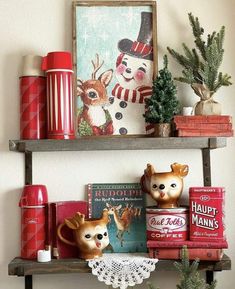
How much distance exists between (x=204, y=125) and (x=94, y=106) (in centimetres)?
41

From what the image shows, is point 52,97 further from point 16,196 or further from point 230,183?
point 230,183

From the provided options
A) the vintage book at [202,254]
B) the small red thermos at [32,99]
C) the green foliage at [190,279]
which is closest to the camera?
the green foliage at [190,279]

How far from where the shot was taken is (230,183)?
75.9 inches

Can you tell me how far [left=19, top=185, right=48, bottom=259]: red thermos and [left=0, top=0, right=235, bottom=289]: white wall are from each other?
0.09 m

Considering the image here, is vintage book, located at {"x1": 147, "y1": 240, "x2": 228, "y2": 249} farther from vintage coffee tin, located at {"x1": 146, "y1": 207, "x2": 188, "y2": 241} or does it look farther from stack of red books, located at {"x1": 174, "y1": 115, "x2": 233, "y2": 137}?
stack of red books, located at {"x1": 174, "y1": 115, "x2": 233, "y2": 137}

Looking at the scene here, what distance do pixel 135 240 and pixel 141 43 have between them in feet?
2.39

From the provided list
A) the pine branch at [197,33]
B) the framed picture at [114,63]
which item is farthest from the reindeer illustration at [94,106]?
the pine branch at [197,33]

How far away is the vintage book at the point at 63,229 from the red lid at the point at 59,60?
1.58 ft

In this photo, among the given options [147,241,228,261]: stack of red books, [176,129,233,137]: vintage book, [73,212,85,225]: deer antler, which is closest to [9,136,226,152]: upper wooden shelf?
[176,129,233,137]: vintage book

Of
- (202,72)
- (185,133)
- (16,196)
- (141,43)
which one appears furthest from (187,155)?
(16,196)

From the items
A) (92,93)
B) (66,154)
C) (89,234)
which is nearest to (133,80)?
(92,93)

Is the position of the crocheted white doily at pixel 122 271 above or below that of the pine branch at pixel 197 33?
below

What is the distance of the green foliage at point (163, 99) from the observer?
5.85ft

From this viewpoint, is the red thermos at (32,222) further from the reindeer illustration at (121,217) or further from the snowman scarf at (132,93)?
the snowman scarf at (132,93)
